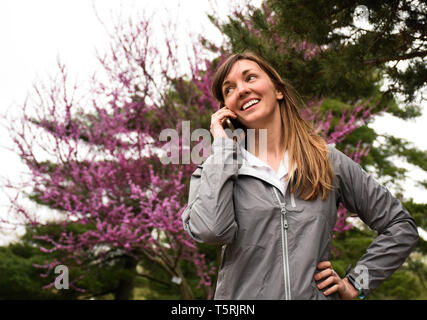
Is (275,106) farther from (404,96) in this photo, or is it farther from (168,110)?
(168,110)

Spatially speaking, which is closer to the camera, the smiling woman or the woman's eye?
the smiling woman

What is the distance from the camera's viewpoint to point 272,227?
1381 mm

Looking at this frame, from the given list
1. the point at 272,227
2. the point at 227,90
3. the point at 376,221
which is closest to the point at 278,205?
the point at 272,227

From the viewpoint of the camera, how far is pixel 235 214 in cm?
144

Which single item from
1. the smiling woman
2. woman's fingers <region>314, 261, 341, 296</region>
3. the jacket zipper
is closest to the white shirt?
the smiling woman

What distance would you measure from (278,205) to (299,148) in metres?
0.35

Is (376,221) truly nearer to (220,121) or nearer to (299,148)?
(299,148)

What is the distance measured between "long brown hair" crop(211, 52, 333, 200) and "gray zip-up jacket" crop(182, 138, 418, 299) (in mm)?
48

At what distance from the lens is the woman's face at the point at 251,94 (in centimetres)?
167

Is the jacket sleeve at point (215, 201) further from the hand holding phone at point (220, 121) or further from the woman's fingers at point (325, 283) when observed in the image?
the woman's fingers at point (325, 283)

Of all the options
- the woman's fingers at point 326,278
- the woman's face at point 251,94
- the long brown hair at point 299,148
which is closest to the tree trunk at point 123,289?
the long brown hair at point 299,148

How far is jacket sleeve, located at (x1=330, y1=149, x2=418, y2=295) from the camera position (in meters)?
1.52

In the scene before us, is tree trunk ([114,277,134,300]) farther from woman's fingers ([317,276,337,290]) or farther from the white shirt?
woman's fingers ([317,276,337,290])
